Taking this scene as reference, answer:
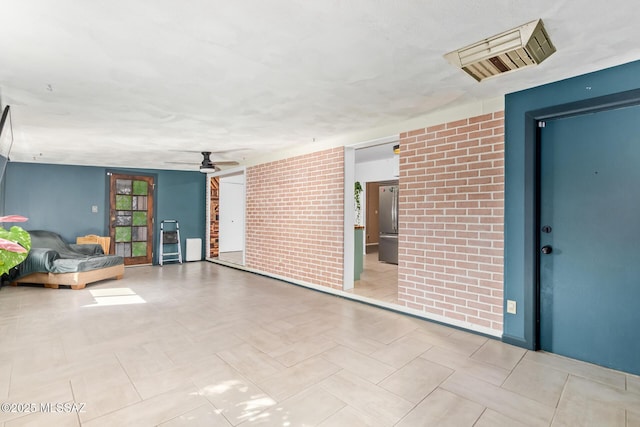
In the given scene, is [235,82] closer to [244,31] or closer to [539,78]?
[244,31]

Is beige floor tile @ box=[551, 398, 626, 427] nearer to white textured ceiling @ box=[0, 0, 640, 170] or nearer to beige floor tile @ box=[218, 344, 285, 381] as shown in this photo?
beige floor tile @ box=[218, 344, 285, 381]

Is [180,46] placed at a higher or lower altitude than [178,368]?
higher

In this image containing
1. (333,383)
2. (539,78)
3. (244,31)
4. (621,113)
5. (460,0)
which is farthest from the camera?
(539,78)

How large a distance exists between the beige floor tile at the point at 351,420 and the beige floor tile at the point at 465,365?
0.97 meters

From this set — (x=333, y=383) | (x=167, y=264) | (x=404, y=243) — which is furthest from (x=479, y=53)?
(x=167, y=264)

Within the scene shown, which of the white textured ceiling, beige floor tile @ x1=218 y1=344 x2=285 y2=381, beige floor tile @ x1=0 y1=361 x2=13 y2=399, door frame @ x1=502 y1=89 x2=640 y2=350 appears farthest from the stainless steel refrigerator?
beige floor tile @ x1=0 y1=361 x2=13 y2=399

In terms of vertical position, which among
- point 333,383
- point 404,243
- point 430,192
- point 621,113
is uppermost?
point 621,113

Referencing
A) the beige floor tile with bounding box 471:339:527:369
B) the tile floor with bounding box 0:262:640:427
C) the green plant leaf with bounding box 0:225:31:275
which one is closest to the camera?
the green plant leaf with bounding box 0:225:31:275

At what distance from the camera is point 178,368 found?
8.34 feet

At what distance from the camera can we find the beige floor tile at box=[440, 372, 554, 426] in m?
1.95

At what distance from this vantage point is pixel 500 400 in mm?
2121

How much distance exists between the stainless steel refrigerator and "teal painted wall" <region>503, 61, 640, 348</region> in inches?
173

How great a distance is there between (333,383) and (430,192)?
2283mm

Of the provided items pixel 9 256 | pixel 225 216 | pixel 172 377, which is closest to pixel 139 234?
pixel 225 216
